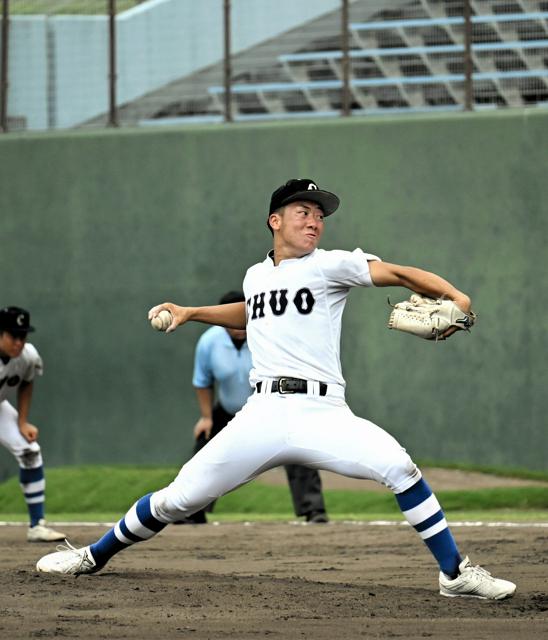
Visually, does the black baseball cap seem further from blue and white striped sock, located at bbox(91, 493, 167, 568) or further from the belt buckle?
blue and white striped sock, located at bbox(91, 493, 167, 568)

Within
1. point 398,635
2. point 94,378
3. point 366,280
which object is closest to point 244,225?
point 94,378

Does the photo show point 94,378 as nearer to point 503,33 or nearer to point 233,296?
point 233,296

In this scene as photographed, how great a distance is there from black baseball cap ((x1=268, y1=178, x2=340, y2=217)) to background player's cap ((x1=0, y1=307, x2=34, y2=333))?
11.0 feet

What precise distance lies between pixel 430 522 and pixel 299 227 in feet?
4.85

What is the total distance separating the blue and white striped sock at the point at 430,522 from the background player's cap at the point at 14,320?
4.00m

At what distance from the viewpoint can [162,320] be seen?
19.7ft

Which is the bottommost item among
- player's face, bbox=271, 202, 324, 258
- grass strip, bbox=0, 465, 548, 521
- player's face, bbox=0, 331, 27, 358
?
grass strip, bbox=0, 465, 548, 521

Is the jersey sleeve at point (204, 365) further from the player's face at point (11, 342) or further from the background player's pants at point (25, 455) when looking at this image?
the player's face at point (11, 342)

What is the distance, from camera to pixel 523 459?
13.1 m

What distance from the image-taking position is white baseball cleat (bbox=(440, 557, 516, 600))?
5.88 m

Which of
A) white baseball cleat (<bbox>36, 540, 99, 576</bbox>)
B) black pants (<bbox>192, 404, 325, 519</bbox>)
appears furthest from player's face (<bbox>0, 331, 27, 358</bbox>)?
white baseball cleat (<bbox>36, 540, 99, 576</bbox>)

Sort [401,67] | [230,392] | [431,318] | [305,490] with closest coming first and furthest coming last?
[431,318], [305,490], [230,392], [401,67]

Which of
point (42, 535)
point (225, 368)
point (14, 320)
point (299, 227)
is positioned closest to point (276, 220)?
point (299, 227)

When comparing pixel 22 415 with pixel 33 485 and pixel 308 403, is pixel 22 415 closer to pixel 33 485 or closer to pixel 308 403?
pixel 33 485
